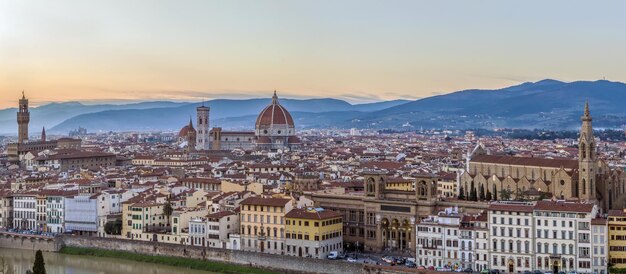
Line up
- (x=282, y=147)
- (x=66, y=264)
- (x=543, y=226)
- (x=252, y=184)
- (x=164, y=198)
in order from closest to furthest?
(x=543, y=226) → (x=66, y=264) → (x=164, y=198) → (x=252, y=184) → (x=282, y=147)

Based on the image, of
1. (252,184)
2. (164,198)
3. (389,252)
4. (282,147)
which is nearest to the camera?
(389,252)

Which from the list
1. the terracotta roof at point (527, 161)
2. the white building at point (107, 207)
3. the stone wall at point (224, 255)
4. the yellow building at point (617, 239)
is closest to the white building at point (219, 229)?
the stone wall at point (224, 255)

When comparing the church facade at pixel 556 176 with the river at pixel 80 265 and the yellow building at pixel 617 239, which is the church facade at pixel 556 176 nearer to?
the yellow building at pixel 617 239

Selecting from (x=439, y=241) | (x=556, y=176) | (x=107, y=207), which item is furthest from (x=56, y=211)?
(x=556, y=176)

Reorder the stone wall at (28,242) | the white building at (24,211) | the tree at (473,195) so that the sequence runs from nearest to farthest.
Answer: the tree at (473,195) < the stone wall at (28,242) < the white building at (24,211)

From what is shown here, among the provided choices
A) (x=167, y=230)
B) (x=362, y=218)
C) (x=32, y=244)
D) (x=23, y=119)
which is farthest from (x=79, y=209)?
(x=23, y=119)

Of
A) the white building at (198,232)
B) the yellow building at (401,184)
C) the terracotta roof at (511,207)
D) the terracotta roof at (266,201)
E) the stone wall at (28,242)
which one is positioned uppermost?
the yellow building at (401,184)

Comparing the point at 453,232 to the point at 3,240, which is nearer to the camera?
the point at 453,232

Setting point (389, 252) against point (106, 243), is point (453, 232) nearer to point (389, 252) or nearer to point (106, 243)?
point (389, 252)
